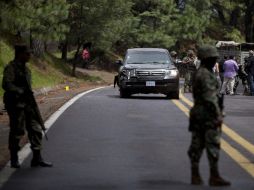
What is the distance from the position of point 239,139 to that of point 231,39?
49137 mm

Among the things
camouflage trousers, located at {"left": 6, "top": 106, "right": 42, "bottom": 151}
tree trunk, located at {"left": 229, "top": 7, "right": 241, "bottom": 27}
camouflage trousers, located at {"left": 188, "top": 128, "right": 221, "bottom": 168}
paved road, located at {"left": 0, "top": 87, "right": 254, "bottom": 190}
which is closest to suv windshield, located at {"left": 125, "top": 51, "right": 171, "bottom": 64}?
paved road, located at {"left": 0, "top": 87, "right": 254, "bottom": 190}

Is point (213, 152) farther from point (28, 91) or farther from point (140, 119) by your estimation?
point (140, 119)

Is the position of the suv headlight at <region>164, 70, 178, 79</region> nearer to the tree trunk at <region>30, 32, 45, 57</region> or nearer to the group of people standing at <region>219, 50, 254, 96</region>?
the group of people standing at <region>219, 50, 254, 96</region>

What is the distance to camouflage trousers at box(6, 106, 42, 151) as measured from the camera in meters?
10.1

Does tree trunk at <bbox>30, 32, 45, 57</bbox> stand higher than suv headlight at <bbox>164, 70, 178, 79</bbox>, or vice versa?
tree trunk at <bbox>30, 32, 45, 57</bbox>

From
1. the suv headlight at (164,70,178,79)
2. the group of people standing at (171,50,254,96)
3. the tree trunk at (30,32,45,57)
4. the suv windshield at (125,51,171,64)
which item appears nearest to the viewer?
the suv headlight at (164,70,178,79)

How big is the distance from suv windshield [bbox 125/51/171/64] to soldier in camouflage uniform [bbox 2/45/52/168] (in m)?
15.1

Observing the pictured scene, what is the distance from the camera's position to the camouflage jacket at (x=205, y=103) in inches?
339

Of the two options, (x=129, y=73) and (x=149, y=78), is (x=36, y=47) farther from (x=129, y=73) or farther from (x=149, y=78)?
(x=149, y=78)

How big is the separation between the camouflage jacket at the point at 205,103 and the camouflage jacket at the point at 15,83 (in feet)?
8.63

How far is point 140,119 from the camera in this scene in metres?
17.3

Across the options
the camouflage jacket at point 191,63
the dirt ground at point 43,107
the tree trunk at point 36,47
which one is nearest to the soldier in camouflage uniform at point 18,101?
the dirt ground at point 43,107

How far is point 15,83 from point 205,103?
2874 millimetres

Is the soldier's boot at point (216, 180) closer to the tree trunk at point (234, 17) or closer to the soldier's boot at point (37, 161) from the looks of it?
the soldier's boot at point (37, 161)
